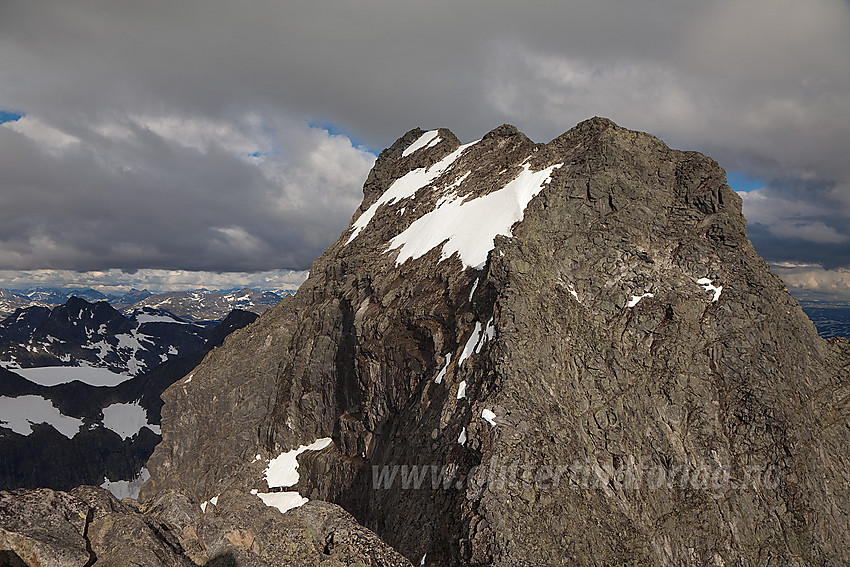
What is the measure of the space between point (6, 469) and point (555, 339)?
849ft

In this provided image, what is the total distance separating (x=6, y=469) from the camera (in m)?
193

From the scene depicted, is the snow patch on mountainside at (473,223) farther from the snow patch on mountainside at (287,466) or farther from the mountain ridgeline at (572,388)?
the snow patch on mountainside at (287,466)

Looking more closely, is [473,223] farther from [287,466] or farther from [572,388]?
[287,466]

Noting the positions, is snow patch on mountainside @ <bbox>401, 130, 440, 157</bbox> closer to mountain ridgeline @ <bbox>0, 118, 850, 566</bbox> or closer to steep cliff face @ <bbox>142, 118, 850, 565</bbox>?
mountain ridgeline @ <bbox>0, 118, 850, 566</bbox>

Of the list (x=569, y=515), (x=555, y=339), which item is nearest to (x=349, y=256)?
(x=555, y=339)

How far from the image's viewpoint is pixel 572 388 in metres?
34.9

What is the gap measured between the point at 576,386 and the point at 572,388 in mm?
636

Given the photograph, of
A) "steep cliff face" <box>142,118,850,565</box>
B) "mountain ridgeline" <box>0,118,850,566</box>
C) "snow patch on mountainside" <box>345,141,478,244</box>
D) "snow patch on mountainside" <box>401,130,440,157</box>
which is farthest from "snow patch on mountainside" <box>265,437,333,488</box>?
"snow patch on mountainside" <box>401,130,440,157</box>

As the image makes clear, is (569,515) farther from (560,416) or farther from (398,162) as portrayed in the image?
(398,162)

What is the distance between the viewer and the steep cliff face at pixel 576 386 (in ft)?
89.7

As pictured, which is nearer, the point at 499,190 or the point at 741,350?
the point at 741,350

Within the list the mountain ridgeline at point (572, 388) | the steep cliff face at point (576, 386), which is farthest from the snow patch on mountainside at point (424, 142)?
the steep cliff face at point (576, 386)

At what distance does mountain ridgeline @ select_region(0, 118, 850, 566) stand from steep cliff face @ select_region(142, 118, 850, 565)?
0.19m

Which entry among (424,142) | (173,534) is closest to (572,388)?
(173,534)
